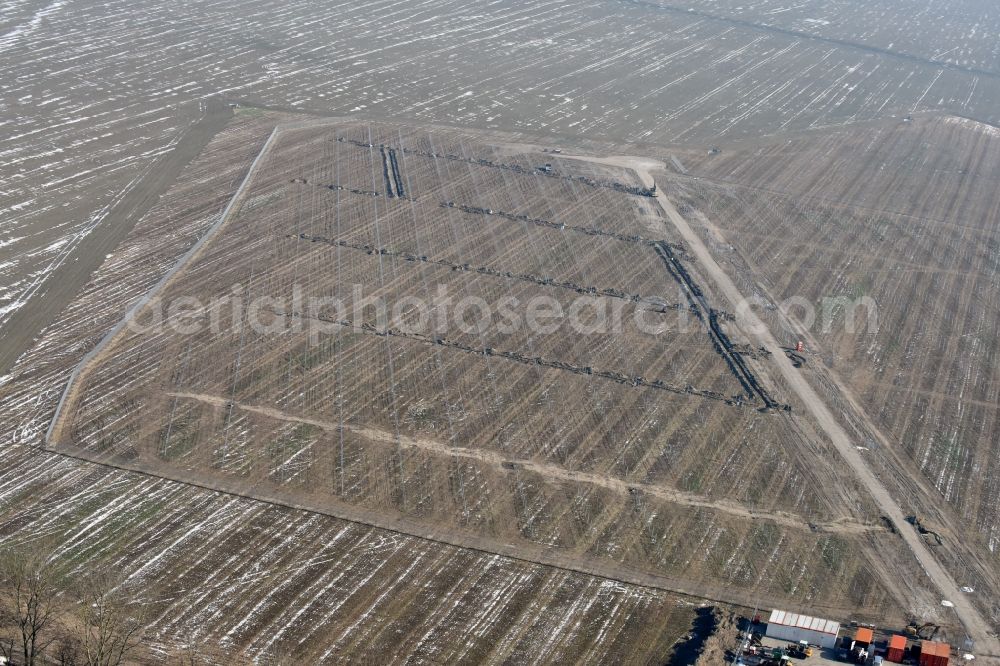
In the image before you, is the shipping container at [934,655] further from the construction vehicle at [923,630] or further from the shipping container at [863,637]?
the shipping container at [863,637]

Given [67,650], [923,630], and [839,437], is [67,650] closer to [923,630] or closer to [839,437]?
[923,630]

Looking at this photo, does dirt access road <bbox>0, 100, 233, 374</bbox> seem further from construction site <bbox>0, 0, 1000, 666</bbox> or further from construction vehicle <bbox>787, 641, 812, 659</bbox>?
construction vehicle <bbox>787, 641, 812, 659</bbox>

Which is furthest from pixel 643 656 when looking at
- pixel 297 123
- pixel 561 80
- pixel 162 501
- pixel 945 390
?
pixel 561 80

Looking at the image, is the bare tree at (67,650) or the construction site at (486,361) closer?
the bare tree at (67,650)

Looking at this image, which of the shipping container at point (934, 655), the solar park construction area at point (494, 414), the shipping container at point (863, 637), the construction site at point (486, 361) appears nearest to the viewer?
the shipping container at point (934, 655)

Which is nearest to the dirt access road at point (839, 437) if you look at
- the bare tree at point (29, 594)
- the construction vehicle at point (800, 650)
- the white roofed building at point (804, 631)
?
the white roofed building at point (804, 631)

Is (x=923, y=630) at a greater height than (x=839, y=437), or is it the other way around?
(x=839, y=437)

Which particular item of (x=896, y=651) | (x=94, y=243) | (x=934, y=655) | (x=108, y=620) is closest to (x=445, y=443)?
(x=108, y=620)
